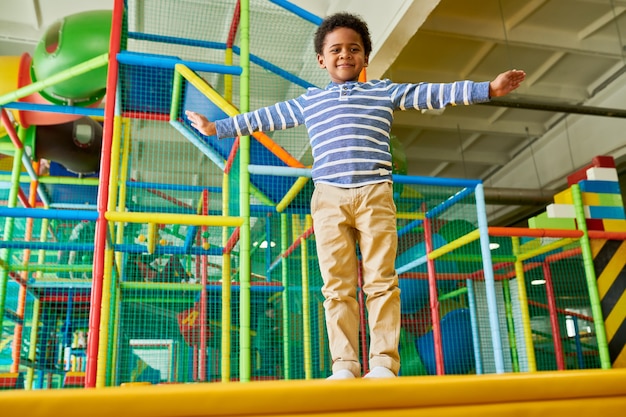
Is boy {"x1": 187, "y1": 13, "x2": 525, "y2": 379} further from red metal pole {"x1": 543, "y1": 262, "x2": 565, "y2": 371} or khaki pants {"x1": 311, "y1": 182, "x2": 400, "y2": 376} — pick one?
red metal pole {"x1": 543, "y1": 262, "x2": 565, "y2": 371}

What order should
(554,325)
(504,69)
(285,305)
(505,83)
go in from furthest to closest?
(504,69) → (554,325) → (285,305) → (505,83)

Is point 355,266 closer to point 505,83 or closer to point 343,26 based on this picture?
point 505,83

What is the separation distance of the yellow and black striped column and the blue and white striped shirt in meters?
3.16

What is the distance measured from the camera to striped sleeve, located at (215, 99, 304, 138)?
212 centimetres

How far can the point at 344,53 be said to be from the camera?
206 centimetres

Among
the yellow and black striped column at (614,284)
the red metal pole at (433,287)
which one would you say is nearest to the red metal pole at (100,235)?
the red metal pole at (433,287)

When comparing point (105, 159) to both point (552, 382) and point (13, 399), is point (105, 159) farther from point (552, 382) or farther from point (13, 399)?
point (552, 382)

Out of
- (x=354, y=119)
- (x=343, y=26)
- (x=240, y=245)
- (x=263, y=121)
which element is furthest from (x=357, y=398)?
(x=240, y=245)

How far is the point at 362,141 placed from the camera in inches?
77.2

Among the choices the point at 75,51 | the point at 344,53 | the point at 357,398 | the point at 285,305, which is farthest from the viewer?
the point at 75,51

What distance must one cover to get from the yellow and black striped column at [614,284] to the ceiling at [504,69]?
5.11 feet

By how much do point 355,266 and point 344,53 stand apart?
78cm

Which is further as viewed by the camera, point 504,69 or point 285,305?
point 504,69

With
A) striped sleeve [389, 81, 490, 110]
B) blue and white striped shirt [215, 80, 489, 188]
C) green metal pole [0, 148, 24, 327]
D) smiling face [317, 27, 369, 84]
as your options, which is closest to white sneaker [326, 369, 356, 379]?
blue and white striped shirt [215, 80, 489, 188]
